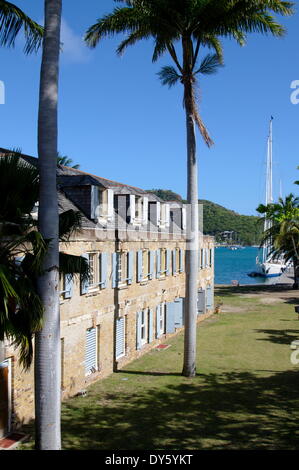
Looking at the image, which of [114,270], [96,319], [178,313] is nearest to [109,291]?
[114,270]

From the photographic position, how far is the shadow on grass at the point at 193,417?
1095cm

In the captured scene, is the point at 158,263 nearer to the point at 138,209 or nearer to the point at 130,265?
the point at 138,209

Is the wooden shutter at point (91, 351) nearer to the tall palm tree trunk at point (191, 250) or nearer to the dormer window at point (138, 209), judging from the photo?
the tall palm tree trunk at point (191, 250)

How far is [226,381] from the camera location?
16.4 m

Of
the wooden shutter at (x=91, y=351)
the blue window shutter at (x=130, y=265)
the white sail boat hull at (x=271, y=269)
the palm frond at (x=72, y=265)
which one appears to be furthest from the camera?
the white sail boat hull at (x=271, y=269)

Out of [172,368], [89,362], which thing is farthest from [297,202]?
[89,362]

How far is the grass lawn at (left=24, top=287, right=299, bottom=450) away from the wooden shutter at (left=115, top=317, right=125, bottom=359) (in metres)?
0.76

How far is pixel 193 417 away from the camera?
500 inches

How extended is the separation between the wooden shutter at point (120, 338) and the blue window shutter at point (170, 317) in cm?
538

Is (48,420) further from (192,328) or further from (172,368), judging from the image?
(172,368)

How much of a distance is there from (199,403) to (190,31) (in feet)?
45.0

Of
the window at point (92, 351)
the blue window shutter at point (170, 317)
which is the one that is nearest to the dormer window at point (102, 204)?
the window at point (92, 351)

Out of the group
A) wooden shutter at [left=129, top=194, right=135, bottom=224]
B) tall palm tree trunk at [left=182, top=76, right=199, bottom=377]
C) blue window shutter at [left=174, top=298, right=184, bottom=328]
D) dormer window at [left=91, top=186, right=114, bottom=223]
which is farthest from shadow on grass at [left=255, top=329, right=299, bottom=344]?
dormer window at [left=91, top=186, right=114, bottom=223]
